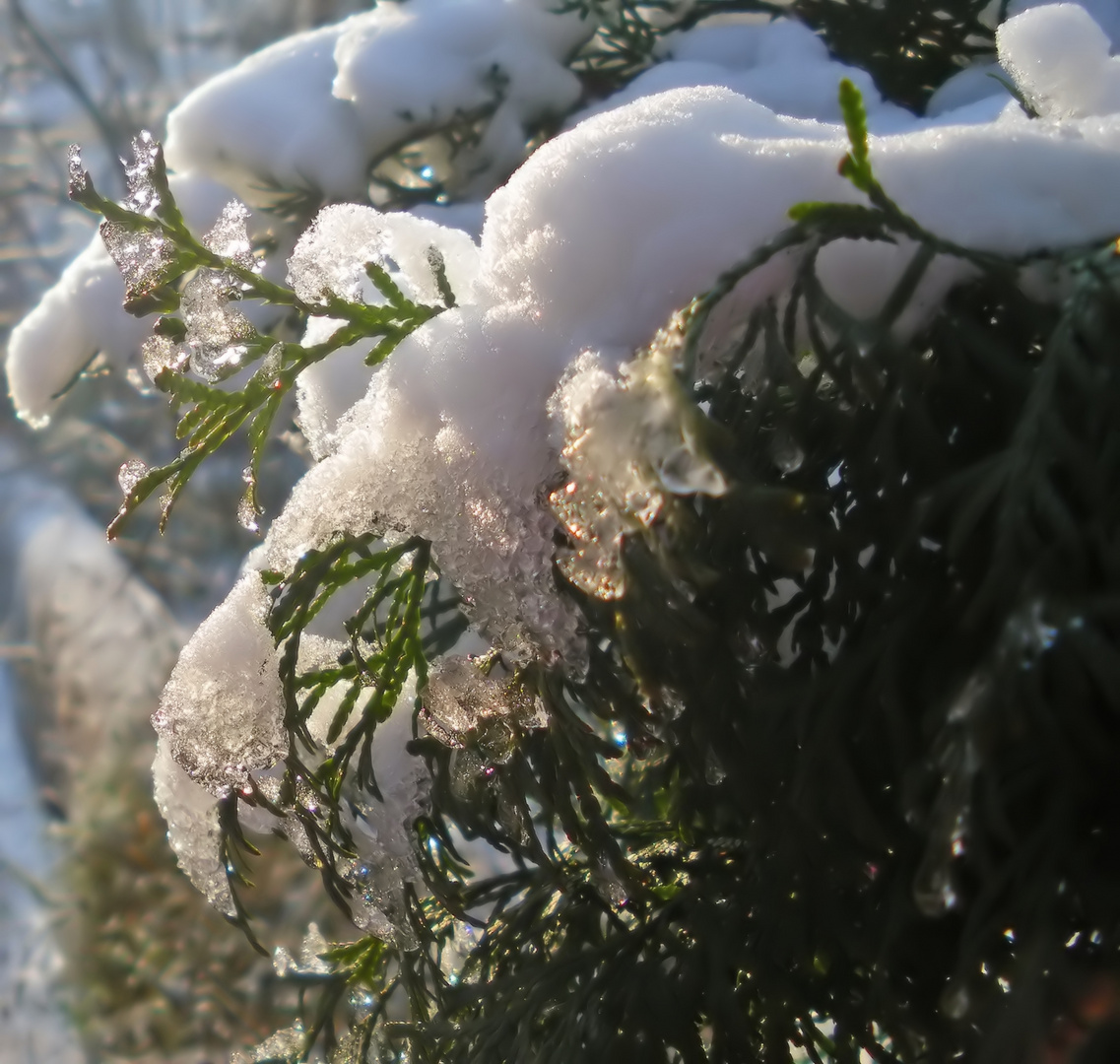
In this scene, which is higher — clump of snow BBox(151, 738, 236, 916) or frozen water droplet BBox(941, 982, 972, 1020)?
frozen water droplet BBox(941, 982, 972, 1020)

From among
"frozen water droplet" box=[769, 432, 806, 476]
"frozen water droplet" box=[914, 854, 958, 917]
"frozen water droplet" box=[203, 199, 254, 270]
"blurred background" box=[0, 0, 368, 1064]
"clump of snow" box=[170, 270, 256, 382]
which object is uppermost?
"frozen water droplet" box=[203, 199, 254, 270]

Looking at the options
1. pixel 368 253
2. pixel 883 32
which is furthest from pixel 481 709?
pixel 883 32

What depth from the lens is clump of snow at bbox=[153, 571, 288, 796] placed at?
856 millimetres

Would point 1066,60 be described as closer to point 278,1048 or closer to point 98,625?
point 278,1048

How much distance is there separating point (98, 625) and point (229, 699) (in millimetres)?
7007

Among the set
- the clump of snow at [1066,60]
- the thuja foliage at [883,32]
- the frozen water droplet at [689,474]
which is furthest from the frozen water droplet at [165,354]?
the thuja foliage at [883,32]

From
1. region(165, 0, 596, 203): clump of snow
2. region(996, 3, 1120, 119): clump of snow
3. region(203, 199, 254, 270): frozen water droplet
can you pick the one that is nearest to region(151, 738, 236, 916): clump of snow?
region(203, 199, 254, 270): frozen water droplet

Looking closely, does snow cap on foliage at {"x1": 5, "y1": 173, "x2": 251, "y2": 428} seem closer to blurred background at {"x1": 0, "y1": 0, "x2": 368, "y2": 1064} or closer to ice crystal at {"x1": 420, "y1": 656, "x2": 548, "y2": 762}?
ice crystal at {"x1": 420, "y1": 656, "x2": 548, "y2": 762}

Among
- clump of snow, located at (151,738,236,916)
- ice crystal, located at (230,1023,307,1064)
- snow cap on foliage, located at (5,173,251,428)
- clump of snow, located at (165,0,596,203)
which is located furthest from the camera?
clump of snow, located at (165,0,596,203)

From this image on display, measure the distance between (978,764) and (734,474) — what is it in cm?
21

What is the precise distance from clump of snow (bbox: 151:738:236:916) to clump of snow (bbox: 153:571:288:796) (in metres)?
0.15

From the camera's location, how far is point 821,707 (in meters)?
0.62

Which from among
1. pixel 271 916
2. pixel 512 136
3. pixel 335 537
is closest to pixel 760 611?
pixel 335 537

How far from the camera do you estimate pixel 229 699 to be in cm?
88
